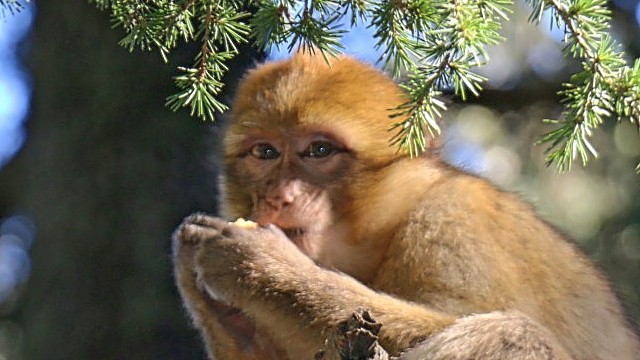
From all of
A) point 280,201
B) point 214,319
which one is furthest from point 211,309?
point 280,201

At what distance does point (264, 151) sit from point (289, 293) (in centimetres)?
87

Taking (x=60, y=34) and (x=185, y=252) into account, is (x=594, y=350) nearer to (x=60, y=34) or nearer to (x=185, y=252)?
(x=185, y=252)

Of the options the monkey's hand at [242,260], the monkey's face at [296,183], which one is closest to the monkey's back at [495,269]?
the monkey's face at [296,183]

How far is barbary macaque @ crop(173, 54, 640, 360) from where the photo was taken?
3.98 m

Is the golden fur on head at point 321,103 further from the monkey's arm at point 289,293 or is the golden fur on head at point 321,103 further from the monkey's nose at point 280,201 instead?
the monkey's arm at point 289,293

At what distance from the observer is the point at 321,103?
463 cm

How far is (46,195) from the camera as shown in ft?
24.5

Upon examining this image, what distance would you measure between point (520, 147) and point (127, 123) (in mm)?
4172

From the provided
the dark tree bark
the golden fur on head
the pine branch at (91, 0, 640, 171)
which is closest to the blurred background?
the dark tree bark

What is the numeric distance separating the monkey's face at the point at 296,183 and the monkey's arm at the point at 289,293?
15 cm

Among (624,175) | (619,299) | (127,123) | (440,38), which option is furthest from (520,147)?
(440,38)

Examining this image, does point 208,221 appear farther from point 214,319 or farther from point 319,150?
point 319,150

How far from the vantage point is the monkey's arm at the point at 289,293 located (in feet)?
12.9

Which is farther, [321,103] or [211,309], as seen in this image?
[321,103]
